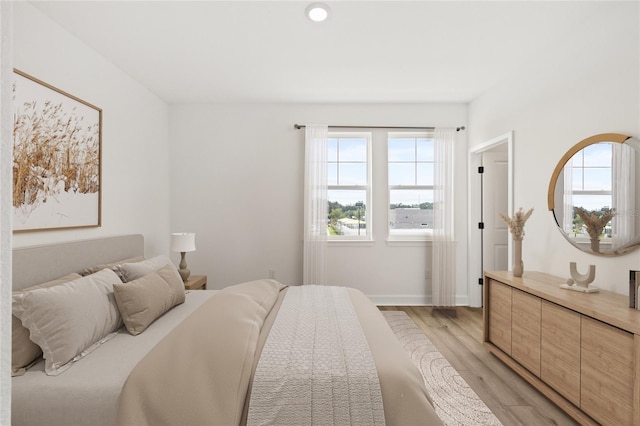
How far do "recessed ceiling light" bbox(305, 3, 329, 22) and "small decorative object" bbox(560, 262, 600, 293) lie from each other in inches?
101

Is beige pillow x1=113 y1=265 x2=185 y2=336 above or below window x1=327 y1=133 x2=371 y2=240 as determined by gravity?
below

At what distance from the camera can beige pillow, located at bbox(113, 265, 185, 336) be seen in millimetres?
1951

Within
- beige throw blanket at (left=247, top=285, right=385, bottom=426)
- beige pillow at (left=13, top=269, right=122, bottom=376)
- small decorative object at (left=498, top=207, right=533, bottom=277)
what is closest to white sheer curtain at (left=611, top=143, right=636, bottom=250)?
small decorative object at (left=498, top=207, right=533, bottom=277)

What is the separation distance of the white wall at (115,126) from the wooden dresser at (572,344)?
3.63m

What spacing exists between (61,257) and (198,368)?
155cm

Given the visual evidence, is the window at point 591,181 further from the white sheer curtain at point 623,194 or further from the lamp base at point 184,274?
the lamp base at point 184,274

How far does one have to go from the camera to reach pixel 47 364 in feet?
4.92

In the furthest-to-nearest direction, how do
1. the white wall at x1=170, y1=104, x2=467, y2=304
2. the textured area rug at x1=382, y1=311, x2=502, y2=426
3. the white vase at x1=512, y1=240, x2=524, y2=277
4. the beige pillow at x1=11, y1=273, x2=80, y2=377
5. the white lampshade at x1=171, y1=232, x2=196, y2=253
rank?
the white wall at x1=170, y1=104, x2=467, y2=304, the white lampshade at x1=171, y1=232, x2=196, y2=253, the white vase at x1=512, y1=240, x2=524, y2=277, the textured area rug at x1=382, y1=311, x2=502, y2=426, the beige pillow at x1=11, y1=273, x2=80, y2=377

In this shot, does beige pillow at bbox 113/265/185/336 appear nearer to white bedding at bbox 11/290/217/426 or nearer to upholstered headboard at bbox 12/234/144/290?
white bedding at bbox 11/290/217/426

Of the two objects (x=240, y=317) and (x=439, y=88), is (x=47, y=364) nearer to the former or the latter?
(x=240, y=317)

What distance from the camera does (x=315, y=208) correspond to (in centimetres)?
414

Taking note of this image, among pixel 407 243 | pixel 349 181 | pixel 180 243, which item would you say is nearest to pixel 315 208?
pixel 349 181

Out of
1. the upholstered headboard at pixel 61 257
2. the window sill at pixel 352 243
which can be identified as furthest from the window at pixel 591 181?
the upholstered headboard at pixel 61 257

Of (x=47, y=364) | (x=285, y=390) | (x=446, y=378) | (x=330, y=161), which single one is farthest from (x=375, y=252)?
(x=47, y=364)
